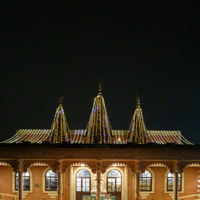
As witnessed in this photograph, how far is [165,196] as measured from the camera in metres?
15.2

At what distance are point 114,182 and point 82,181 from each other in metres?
2.68

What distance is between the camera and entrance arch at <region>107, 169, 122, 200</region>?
50.6ft

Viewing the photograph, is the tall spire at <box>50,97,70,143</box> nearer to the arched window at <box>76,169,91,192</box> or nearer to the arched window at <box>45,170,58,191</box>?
the arched window at <box>45,170,58,191</box>

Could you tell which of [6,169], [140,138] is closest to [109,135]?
[140,138]

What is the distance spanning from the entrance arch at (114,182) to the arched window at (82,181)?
174cm

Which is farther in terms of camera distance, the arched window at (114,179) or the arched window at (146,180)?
the arched window at (114,179)

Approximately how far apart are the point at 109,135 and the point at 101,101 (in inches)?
113

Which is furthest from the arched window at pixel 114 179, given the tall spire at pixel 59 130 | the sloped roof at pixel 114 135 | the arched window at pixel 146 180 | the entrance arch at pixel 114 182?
the tall spire at pixel 59 130

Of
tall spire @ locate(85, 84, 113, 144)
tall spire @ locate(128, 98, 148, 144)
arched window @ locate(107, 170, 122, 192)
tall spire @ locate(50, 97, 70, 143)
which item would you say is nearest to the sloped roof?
tall spire @ locate(128, 98, 148, 144)

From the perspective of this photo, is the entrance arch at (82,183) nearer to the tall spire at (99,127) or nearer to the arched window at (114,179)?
the arched window at (114,179)

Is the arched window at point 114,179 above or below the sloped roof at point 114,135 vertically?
below

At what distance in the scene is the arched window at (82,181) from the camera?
50.6ft

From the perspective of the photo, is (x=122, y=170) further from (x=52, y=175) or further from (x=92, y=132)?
(x=52, y=175)

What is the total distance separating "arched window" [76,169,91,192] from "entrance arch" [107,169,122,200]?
1.74m
